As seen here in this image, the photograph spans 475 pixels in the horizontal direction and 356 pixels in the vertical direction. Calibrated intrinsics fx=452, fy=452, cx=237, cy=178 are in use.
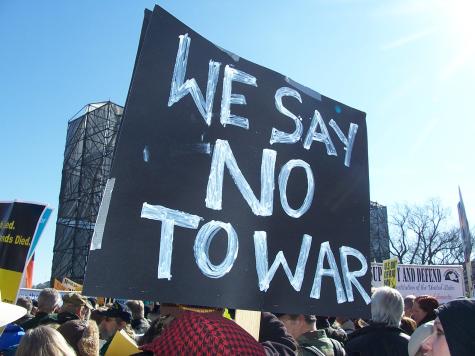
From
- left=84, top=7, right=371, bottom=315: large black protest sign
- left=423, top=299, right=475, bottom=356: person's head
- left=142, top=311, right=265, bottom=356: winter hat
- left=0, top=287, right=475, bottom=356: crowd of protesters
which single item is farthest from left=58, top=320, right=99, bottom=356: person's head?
left=423, top=299, right=475, bottom=356: person's head

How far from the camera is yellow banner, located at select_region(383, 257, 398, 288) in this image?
945 centimetres

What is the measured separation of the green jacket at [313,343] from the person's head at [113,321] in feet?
6.95

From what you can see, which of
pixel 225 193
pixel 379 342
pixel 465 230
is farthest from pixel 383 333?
Result: pixel 465 230

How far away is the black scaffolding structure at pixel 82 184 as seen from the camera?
25.4 m

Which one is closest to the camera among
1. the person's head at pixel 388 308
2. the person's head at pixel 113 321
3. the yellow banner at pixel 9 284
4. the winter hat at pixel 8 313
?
the winter hat at pixel 8 313

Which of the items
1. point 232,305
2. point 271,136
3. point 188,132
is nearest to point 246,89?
point 271,136

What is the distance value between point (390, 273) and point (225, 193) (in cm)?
848

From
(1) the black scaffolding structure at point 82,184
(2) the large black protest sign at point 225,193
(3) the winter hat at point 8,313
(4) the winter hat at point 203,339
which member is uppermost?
(1) the black scaffolding structure at point 82,184

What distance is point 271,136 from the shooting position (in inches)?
91.3

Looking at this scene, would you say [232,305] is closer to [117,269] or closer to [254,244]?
[254,244]

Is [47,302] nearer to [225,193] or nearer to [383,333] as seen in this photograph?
[225,193]

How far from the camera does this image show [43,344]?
220 cm

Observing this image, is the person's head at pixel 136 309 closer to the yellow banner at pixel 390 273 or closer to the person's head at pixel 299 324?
the person's head at pixel 299 324

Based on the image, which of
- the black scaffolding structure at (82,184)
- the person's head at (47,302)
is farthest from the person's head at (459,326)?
the black scaffolding structure at (82,184)
